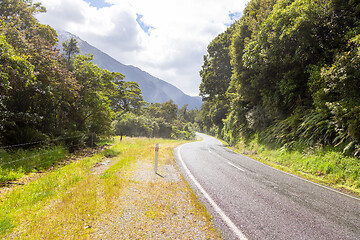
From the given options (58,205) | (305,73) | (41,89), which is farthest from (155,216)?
(305,73)

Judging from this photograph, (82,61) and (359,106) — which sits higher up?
(82,61)

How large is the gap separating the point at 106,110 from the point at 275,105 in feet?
44.5

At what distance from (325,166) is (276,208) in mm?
5322

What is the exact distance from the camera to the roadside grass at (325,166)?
20.7ft

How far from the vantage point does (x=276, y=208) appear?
410 centimetres

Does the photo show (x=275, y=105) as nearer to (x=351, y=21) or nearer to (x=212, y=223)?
(x=351, y=21)

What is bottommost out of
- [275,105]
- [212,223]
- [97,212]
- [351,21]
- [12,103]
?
[97,212]

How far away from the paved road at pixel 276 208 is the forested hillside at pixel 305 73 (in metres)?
3.71

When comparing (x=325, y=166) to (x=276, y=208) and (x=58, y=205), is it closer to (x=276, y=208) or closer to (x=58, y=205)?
(x=276, y=208)

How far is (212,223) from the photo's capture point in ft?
11.2

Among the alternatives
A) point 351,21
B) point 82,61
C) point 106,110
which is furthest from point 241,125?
point 82,61

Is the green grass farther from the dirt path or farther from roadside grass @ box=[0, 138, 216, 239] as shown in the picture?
the dirt path

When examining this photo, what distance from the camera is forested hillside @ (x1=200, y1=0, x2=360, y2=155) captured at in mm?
7461

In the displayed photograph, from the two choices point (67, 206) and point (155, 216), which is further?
point (67, 206)
